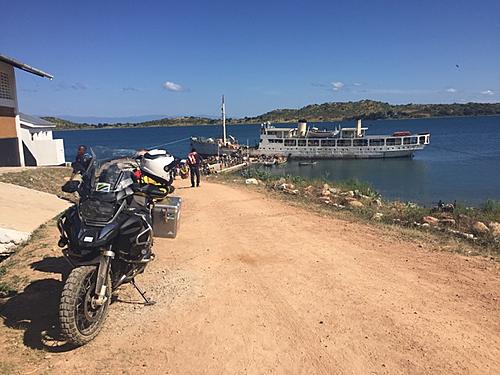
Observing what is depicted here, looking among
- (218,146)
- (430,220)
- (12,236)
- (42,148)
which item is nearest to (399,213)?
(430,220)

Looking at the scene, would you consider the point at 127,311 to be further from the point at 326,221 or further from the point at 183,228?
the point at 326,221

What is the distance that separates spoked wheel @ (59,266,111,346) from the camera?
4383mm

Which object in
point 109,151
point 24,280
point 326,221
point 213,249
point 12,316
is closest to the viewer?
point 12,316

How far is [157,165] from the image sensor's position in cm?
617

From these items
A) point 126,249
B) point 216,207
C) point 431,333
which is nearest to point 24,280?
point 126,249

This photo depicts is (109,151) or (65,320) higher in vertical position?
(109,151)

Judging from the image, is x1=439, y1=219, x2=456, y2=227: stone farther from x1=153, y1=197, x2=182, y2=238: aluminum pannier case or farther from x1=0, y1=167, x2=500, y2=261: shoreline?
x1=153, y1=197, x2=182, y2=238: aluminum pannier case

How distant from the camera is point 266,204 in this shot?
1332 cm

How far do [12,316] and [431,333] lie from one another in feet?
16.7

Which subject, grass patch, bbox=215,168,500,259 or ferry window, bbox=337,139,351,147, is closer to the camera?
grass patch, bbox=215,168,500,259

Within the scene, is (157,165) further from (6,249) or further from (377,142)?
(377,142)

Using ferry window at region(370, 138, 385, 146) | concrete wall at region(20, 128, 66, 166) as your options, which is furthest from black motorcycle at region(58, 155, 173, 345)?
ferry window at region(370, 138, 385, 146)

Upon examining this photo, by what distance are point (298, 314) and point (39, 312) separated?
10.7 feet

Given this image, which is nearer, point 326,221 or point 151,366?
point 151,366
